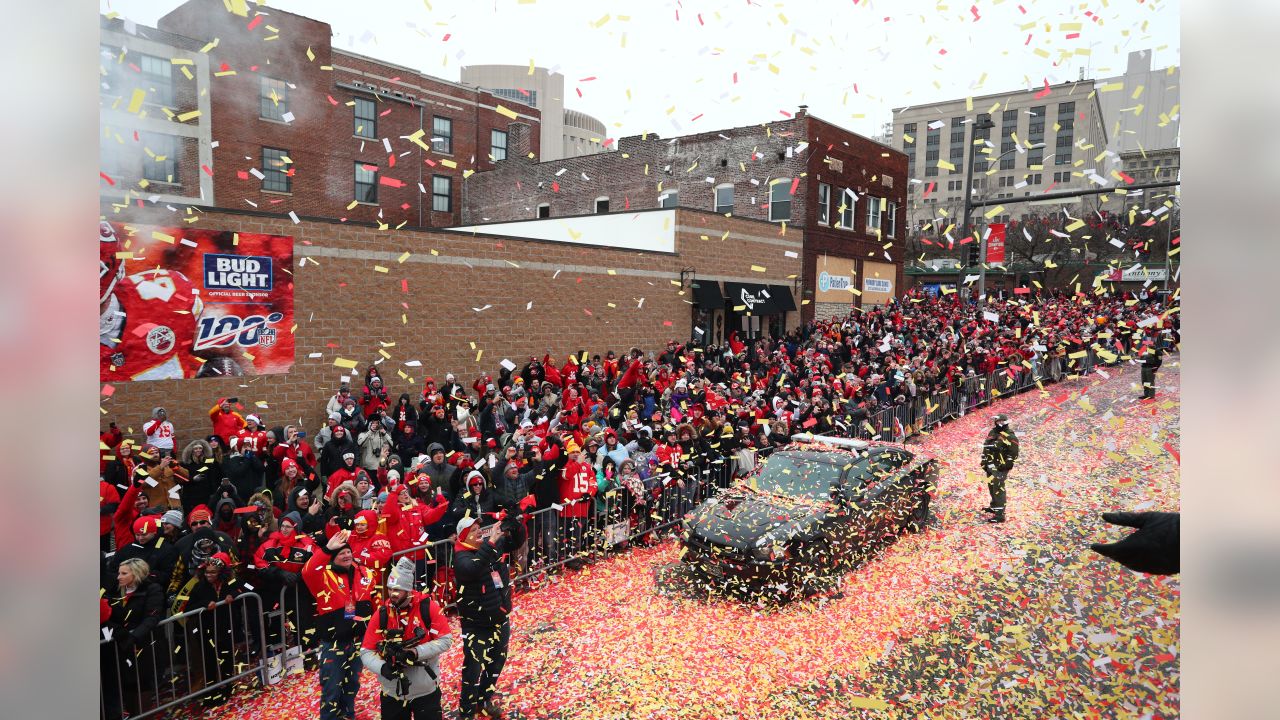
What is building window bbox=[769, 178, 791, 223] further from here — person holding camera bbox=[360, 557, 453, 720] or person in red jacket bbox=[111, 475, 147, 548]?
person holding camera bbox=[360, 557, 453, 720]

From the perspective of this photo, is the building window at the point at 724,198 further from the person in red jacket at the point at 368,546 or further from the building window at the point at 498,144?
the person in red jacket at the point at 368,546

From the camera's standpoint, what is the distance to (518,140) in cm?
3666

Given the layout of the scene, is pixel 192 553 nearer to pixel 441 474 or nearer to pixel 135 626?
pixel 135 626

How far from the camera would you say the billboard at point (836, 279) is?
89.8ft

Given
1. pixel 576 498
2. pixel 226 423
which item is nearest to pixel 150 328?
pixel 226 423

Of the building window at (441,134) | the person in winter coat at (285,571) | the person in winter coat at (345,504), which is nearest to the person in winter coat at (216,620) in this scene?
the person in winter coat at (285,571)

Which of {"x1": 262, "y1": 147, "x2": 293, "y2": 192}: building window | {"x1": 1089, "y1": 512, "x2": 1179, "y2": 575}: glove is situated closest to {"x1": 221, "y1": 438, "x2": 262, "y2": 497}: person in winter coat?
{"x1": 1089, "y1": 512, "x2": 1179, "y2": 575}: glove

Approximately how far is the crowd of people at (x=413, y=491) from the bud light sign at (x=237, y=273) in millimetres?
2053

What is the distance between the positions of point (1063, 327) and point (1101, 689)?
1923 centimetres

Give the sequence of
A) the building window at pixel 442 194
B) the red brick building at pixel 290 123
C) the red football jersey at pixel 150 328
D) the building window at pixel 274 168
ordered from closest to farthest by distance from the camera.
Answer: the red football jersey at pixel 150 328
the red brick building at pixel 290 123
the building window at pixel 274 168
the building window at pixel 442 194

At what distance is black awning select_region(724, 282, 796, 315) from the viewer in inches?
905

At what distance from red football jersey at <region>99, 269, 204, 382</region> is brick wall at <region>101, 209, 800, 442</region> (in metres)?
0.23

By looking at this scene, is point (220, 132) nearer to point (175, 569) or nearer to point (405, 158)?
point (405, 158)
